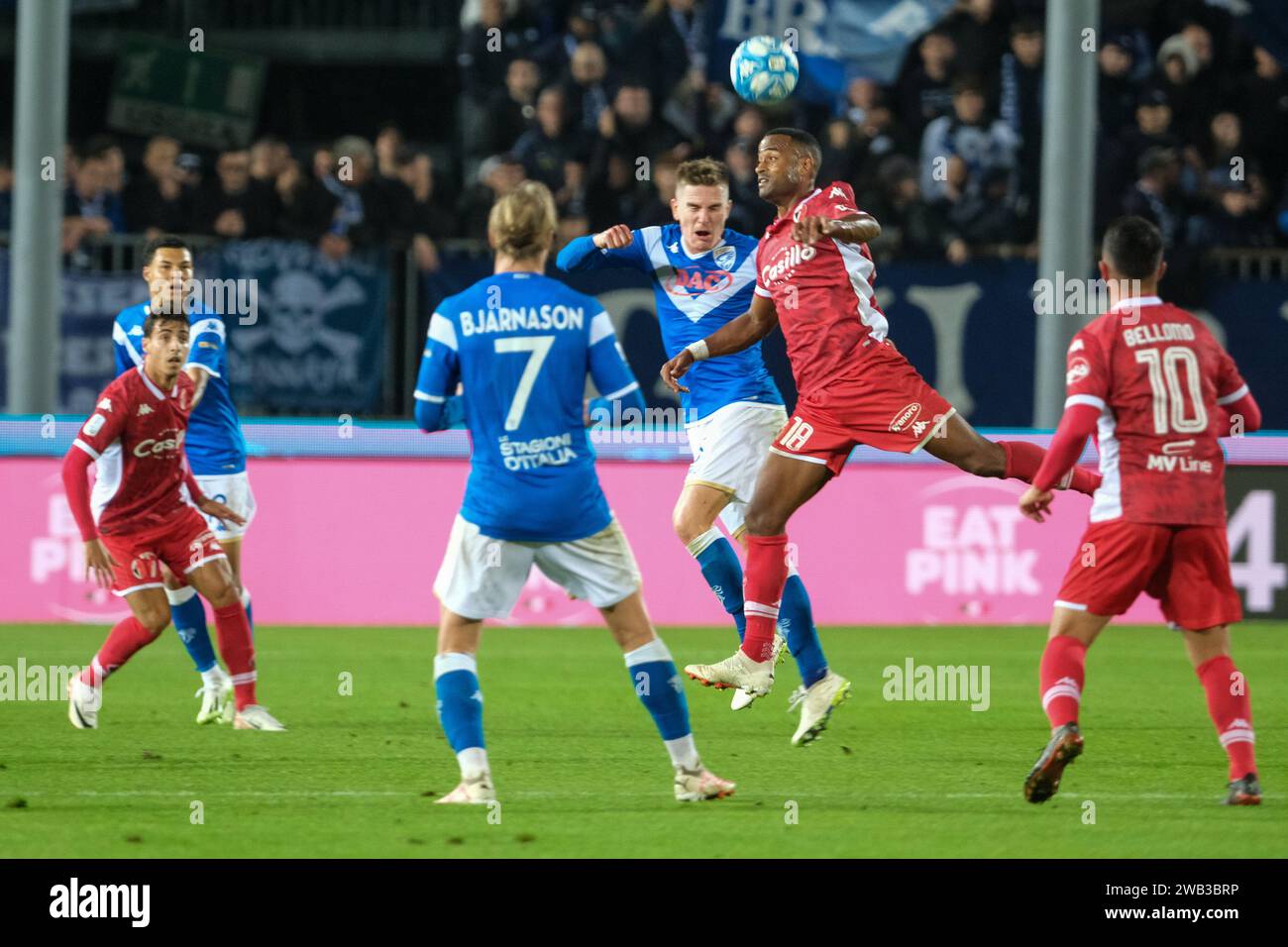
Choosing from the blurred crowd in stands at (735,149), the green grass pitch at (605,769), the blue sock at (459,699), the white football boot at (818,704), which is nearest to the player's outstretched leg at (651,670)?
the green grass pitch at (605,769)

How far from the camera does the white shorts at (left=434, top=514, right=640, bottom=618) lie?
6926 millimetres

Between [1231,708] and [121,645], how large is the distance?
15.4 feet

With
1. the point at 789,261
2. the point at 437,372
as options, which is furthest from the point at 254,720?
the point at 789,261

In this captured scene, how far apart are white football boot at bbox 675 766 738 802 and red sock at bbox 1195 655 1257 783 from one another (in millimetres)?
1686

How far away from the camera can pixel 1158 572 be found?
7.07 meters

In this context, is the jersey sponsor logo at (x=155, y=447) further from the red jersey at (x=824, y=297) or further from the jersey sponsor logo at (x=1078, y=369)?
the jersey sponsor logo at (x=1078, y=369)

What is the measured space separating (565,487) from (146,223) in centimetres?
998

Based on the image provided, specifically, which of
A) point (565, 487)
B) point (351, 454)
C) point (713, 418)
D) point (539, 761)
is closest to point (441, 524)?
point (351, 454)

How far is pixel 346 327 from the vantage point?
15.4 m

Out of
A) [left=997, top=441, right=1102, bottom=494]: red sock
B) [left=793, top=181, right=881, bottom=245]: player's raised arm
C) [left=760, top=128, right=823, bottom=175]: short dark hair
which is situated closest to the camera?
[left=793, top=181, right=881, bottom=245]: player's raised arm

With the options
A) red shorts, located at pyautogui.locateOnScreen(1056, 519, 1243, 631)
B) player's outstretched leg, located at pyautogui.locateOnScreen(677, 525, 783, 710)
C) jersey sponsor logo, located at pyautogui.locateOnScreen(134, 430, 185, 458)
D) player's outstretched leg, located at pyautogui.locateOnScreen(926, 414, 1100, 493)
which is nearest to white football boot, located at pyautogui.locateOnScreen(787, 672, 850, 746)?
player's outstretched leg, located at pyautogui.locateOnScreen(677, 525, 783, 710)

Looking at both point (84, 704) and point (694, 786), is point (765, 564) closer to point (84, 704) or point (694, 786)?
point (694, 786)

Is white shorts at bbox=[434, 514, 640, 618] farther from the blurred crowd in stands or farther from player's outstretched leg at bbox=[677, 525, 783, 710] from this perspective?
the blurred crowd in stands

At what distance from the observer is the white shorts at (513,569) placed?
6926mm
